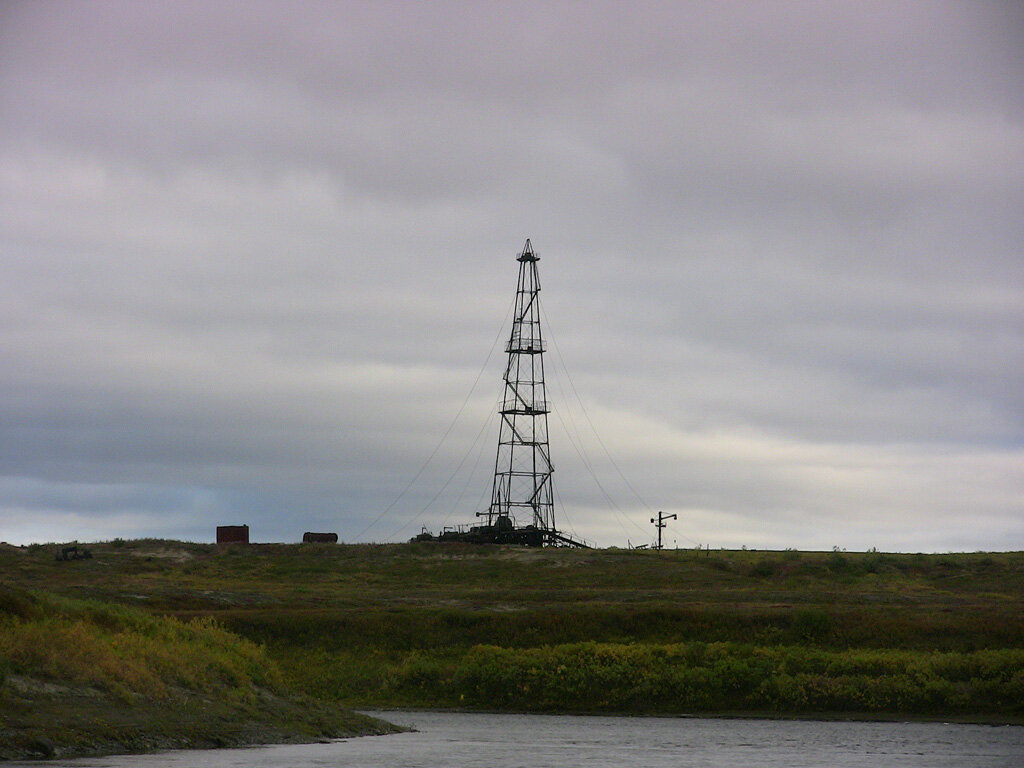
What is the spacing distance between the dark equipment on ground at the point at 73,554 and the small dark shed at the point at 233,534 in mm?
17418

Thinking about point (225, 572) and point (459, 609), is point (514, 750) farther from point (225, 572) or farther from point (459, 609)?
point (225, 572)

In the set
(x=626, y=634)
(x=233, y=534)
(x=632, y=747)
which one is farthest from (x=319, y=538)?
(x=632, y=747)

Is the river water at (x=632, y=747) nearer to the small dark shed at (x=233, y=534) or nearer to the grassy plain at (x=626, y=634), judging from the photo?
the grassy plain at (x=626, y=634)

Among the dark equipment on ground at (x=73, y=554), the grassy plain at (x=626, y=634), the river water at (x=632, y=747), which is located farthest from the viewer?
the dark equipment on ground at (x=73, y=554)

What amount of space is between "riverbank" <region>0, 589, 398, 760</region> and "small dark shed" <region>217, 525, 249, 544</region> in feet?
232

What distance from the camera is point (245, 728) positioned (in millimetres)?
38969

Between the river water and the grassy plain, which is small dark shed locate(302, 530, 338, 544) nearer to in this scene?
the grassy plain

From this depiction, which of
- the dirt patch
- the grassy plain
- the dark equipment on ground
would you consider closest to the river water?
the grassy plain

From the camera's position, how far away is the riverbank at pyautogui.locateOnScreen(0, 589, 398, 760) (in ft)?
106

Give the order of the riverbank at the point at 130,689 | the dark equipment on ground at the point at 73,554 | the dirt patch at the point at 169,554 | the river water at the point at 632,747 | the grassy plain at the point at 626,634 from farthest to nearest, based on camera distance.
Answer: the dirt patch at the point at 169,554 → the dark equipment on ground at the point at 73,554 → the grassy plain at the point at 626,634 → the river water at the point at 632,747 → the riverbank at the point at 130,689

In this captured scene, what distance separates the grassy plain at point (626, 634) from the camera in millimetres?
54188

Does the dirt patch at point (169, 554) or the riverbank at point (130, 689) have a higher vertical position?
the dirt patch at point (169, 554)

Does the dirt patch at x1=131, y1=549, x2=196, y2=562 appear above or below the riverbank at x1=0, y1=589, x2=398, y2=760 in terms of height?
above

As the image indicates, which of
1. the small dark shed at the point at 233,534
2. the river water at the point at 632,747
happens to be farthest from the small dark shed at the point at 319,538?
the river water at the point at 632,747
